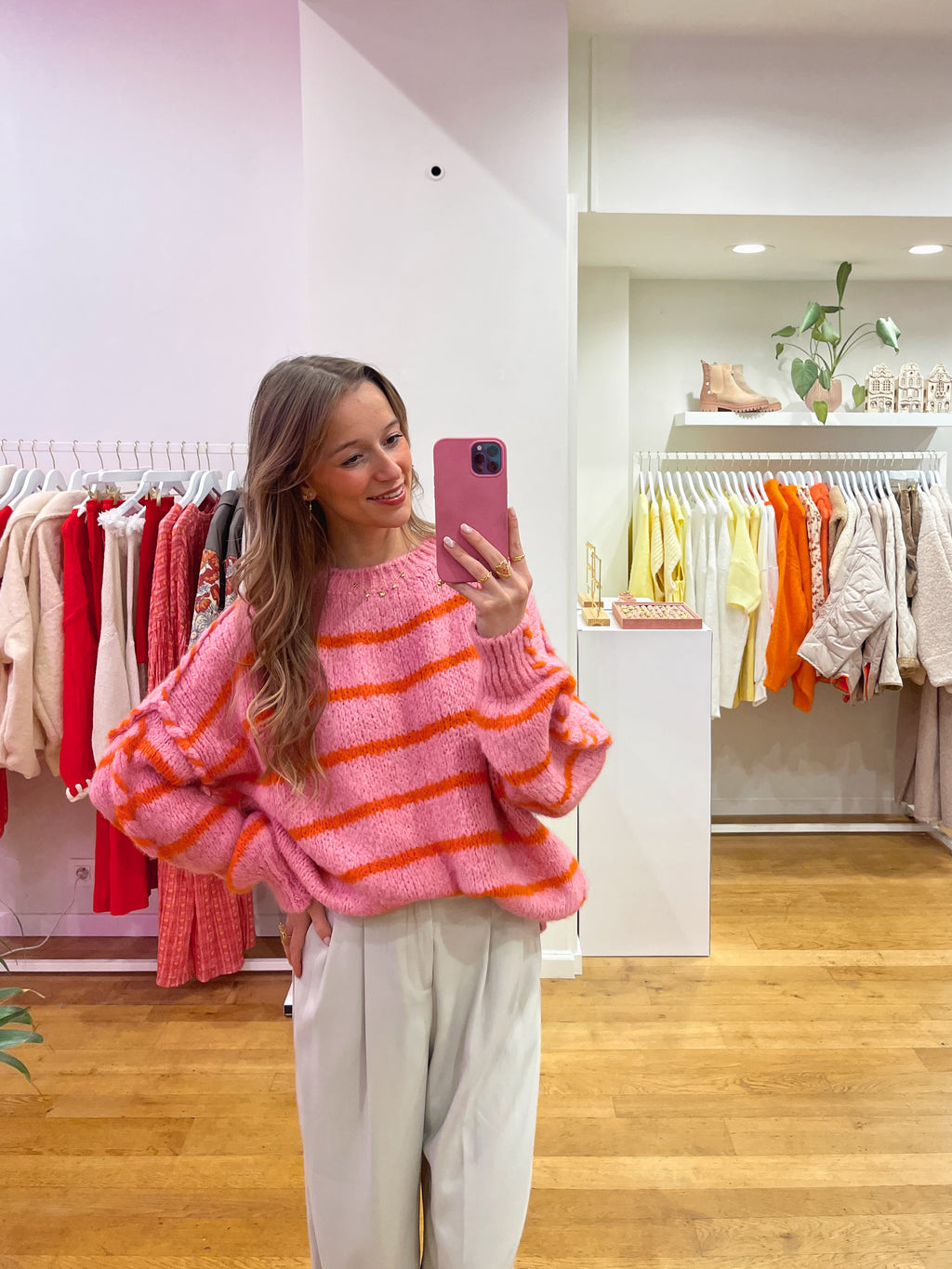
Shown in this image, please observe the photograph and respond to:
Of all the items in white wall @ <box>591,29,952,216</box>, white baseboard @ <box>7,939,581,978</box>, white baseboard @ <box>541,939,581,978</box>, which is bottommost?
white baseboard @ <box>7,939,581,978</box>

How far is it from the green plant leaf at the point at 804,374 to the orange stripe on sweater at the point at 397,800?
8.77ft

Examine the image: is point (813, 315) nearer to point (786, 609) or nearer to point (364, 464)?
point (786, 609)

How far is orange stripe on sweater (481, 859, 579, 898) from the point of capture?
1.08m

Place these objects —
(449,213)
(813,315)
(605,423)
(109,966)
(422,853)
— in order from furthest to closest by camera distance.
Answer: (605,423)
(813,315)
(109,966)
(449,213)
(422,853)

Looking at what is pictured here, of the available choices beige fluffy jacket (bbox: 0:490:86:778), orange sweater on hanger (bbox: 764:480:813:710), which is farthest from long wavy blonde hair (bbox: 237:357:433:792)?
orange sweater on hanger (bbox: 764:480:813:710)

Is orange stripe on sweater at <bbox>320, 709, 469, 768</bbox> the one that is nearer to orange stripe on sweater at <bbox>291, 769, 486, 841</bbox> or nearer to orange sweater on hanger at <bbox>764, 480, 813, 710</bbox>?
orange stripe on sweater at <bbox>291, 769, 486, 841</bbox>

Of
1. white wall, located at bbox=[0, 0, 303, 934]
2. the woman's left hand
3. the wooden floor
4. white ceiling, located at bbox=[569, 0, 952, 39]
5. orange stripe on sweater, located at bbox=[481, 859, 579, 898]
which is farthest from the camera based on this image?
white wall, located at bbox=[0, 0, 303, 934]

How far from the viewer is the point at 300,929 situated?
1150 mm

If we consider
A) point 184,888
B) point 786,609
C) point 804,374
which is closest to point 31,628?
point 184,888

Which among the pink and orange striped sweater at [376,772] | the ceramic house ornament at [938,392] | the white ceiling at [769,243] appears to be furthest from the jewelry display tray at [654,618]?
the pink and orange striped sweater at [376,772]

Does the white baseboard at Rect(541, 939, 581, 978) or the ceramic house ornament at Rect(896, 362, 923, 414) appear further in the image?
the ceramic house ornament at Rect(896, 362, 923, 414)

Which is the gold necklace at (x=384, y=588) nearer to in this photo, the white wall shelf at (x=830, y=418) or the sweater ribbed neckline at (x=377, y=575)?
the sweater ribbed neckline at (x=377, y=575)

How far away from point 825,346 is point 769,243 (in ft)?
2.34

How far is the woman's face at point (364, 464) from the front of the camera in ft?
3.43
